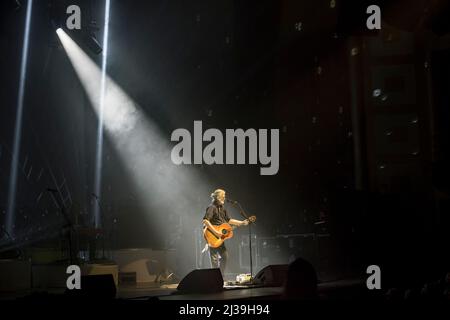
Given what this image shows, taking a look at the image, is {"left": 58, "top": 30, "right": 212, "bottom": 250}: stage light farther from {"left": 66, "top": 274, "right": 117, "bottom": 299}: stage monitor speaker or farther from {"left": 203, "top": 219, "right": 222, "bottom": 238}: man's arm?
{"left": 66, "top": 274, "right": 117, "bottom": 299}: stage monitor speaker

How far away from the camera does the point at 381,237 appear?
7.64 meters

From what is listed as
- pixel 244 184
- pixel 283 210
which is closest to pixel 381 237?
pixel 283 210

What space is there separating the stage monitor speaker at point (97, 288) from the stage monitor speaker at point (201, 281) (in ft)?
5.49

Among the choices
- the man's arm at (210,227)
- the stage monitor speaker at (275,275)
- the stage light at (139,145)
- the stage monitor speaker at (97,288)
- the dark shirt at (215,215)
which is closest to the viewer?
the stage monitor speaker at (97,288)

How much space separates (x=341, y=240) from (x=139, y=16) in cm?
633

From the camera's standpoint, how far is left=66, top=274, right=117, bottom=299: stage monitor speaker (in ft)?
12.8

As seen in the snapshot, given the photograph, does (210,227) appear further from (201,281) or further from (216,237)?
(201,281)

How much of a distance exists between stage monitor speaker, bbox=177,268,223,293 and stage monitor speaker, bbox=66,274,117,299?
167 cm

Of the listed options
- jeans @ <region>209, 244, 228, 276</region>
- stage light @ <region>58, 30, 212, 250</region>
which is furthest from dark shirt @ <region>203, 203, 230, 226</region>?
stage light @ <region>58, 30, 212, 250</region>

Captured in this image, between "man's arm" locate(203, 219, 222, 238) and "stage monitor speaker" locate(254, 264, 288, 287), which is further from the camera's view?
"man's arm" locate(203, 219, 222, 238)

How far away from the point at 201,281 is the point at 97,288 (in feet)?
6.48

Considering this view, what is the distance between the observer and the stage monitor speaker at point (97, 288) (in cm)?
390

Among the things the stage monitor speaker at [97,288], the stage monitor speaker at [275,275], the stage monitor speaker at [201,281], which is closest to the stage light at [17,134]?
the stage monitor speaker at [201,281]

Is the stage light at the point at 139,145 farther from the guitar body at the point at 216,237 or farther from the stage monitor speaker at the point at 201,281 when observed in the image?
the stage monitor speaker at the point at 201,281
